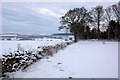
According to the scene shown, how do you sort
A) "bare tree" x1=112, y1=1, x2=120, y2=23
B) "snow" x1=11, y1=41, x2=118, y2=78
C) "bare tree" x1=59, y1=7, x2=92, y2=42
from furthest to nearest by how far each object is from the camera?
1. "bare tree" x1=112, y1=1, x2=120, y2=23
2. "bare tree" x1=59, y1=7, x2=92, y2=42
3. "snow" x1=11, y1=41, x2=118, y2=78

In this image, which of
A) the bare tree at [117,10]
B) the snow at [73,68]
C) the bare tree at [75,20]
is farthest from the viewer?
the bare tree at [117,10]

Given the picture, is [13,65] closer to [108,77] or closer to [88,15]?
[108,77]

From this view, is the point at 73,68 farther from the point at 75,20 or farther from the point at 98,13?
the point at 98,13

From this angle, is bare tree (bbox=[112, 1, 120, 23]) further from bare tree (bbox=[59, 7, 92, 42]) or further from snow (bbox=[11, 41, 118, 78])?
snow (bbox=[11, 41, 118, 78])

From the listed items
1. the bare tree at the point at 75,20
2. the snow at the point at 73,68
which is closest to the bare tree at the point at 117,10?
the bare tree at the point at 75,20

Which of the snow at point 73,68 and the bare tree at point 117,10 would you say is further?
the bare tree at point 117,10

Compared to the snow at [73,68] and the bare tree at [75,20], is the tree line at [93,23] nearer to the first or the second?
the bare tree at [75,20]

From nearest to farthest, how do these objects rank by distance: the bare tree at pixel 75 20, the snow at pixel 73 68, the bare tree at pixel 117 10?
the snow at pixel 73 68
the bare tree at pixel 75 20
the bare tree at pixel 117 10

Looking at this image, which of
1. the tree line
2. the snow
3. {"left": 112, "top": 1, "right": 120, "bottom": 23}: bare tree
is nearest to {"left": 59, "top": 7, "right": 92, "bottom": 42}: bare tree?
the tree line

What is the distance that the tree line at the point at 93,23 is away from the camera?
47.0 metres

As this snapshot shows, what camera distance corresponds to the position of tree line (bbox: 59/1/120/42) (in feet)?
154

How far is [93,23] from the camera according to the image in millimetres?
55812

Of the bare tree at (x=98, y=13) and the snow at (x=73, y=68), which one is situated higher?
the bare tree at (x=98, y=13)

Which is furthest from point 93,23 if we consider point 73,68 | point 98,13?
point 73,68
